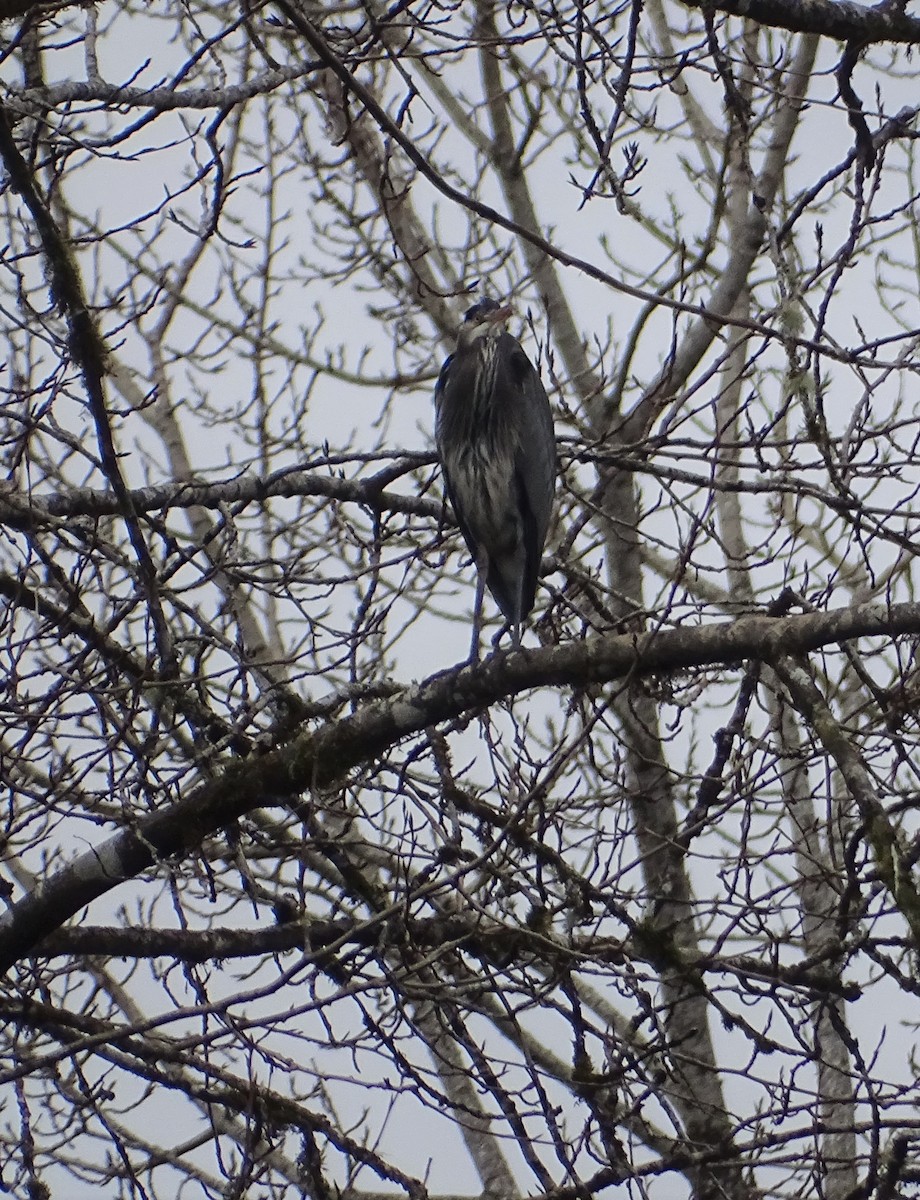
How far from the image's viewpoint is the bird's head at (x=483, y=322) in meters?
5.27

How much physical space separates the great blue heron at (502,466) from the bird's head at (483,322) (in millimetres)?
180

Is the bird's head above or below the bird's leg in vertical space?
above

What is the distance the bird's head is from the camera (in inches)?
208

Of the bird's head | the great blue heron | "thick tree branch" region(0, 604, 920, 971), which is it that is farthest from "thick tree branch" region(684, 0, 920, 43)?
the bird's head

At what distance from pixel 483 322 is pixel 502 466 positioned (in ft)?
2.59

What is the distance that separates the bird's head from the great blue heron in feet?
0.59

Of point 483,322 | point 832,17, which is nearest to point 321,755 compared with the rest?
point 832,17

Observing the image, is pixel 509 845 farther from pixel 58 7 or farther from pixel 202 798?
pixel 58 7

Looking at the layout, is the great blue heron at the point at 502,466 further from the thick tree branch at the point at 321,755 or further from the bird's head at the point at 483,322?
the thick tree branch at the point at 321,755

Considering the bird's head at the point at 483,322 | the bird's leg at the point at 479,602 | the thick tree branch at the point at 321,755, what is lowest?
the thick tree branch at the point at 321,755

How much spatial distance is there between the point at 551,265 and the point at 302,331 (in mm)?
1538

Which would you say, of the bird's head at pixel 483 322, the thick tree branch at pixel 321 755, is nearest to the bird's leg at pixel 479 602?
the thick tree branch at pixel 321 755

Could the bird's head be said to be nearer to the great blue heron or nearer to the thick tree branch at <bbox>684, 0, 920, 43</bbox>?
the great blue heron

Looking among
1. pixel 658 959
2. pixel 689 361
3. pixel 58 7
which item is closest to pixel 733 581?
pixel 689 361
